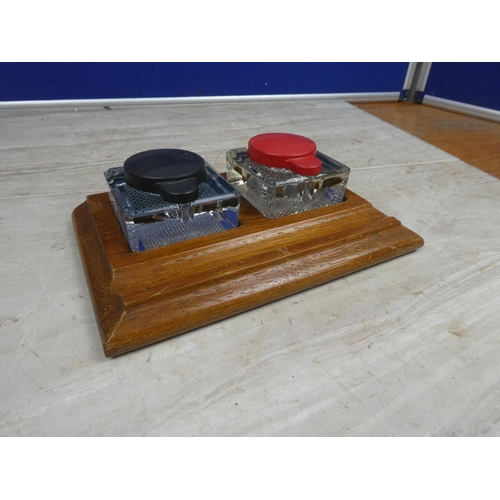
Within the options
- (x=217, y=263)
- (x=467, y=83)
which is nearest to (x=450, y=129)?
(x=467, y=83)

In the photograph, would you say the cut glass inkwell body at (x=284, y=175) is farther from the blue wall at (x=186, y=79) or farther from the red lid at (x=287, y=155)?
the blue wall at (x=186, y=79)

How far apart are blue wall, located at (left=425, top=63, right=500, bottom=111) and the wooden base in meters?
0.77

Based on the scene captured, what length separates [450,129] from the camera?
876 millimetres

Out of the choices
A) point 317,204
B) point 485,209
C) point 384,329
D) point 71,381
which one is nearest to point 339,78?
point 485,209

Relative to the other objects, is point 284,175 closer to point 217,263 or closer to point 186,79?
point 217,263

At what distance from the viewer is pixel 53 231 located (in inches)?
17.0

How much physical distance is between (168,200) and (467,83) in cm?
99

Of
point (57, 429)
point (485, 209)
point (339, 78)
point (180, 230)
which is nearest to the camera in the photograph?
point (57, 429)

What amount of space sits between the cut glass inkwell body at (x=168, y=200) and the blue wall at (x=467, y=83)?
0.91 meters

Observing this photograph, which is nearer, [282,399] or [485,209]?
[282,399]

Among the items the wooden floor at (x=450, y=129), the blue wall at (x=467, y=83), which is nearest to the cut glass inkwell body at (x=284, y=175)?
the wooden floor at (x=450, y=129)

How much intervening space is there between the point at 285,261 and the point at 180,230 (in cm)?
10

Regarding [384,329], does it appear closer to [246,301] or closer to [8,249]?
[246,301]

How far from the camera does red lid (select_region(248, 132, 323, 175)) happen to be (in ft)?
1.21
